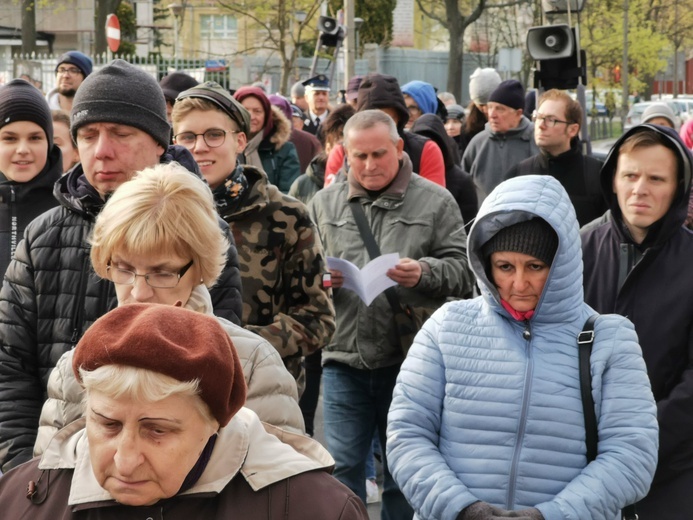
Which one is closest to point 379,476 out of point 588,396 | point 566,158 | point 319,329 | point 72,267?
point 566,158

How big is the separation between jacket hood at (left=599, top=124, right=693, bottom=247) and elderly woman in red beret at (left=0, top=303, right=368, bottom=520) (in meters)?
2.59

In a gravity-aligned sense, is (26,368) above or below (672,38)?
below

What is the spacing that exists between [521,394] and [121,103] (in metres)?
1.51

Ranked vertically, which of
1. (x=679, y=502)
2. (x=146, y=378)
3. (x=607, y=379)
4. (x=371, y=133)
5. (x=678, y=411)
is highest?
(x=371, y=133)

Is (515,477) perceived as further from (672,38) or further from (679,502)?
(672,38)

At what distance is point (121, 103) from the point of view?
12.8 ft

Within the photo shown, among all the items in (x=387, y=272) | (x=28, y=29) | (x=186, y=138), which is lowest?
(x=387, y=272)

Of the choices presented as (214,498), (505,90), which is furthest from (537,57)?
(214,498)

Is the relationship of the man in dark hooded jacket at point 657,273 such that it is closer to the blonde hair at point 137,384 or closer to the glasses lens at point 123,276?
the glasses lens at point 123,276

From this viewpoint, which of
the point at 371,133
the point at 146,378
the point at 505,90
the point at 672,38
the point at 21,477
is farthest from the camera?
the point at 672,38

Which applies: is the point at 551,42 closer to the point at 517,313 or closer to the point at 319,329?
the point at 319,329

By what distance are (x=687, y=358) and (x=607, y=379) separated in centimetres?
109

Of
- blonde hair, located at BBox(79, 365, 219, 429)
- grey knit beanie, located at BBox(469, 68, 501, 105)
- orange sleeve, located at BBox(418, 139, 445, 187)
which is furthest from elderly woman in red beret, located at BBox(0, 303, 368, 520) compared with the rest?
grey knit beanie, located at BBox(469, 68, 501, 105)

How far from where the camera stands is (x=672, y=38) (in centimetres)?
6869
